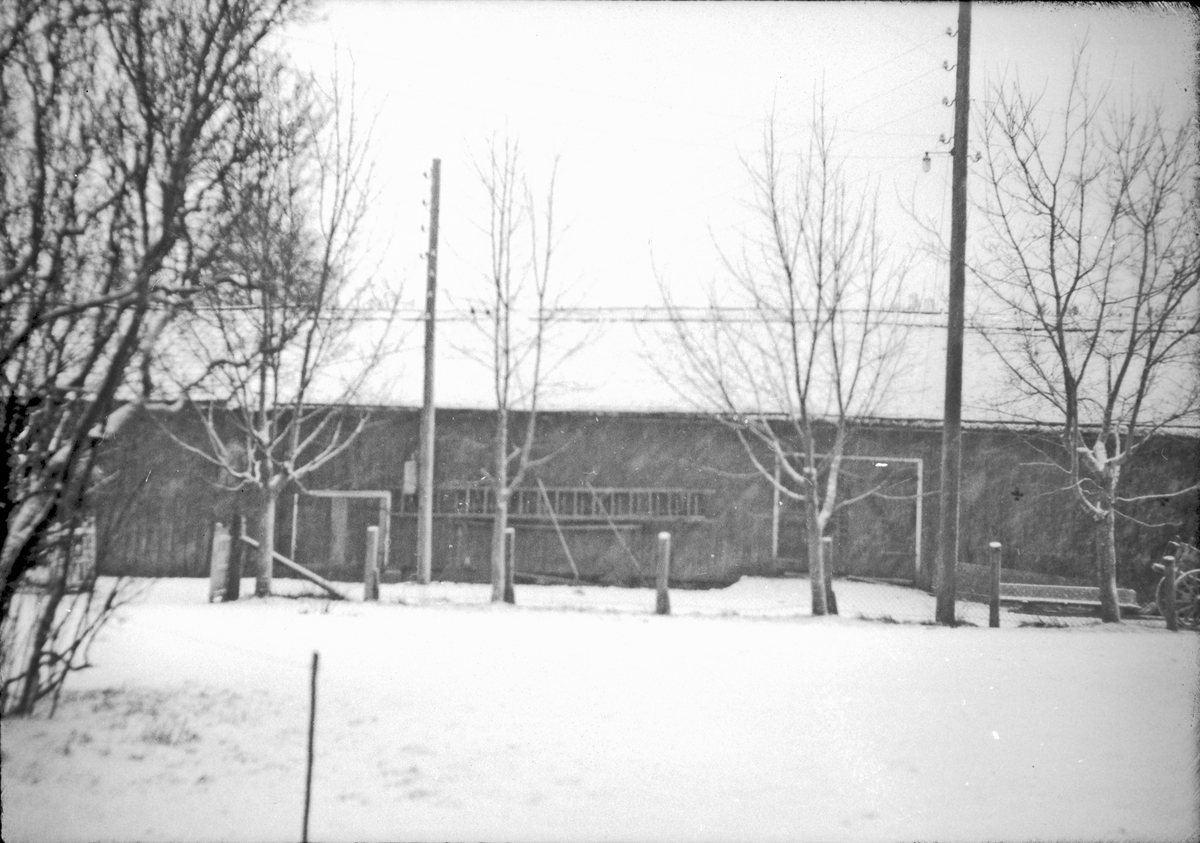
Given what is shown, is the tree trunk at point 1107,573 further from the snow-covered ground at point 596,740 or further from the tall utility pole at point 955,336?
the snow-covered ground at point 596,740

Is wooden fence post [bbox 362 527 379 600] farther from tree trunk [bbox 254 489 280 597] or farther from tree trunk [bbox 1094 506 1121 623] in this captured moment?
tree trunk [bbox 1094 506 1121 623]

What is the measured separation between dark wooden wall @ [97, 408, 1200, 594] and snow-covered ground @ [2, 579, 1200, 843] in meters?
6.73

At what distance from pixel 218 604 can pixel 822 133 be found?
9031 mm

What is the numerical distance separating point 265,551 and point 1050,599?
11.1 meters

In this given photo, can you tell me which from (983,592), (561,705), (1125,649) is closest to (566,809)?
(561,705)

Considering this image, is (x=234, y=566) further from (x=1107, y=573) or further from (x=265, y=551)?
(x=1107, y=573)

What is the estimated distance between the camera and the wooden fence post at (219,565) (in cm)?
1095

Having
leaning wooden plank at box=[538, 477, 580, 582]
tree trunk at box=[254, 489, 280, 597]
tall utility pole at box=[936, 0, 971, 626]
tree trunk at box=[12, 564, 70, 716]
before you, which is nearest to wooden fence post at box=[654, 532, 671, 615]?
tall utility pole at box=[936, 0, 971, 626]

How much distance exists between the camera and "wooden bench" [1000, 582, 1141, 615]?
12.6 meters

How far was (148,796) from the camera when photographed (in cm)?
418

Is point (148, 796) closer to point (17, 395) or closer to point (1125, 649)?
point (17, 395)

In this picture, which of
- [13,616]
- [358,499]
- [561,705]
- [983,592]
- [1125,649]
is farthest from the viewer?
[358,499]

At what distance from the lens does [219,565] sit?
11.0m

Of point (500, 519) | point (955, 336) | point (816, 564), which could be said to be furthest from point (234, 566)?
point (955, 336)
